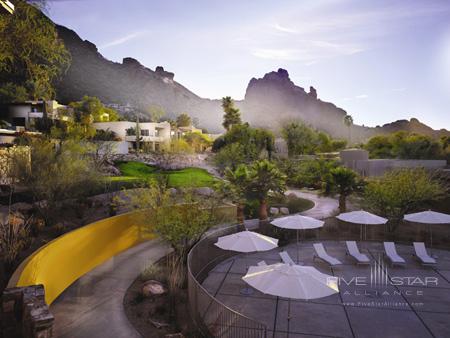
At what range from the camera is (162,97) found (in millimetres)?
162250

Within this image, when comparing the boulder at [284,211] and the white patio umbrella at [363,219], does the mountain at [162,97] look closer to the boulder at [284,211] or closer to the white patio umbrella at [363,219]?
the boulder at [284,211]

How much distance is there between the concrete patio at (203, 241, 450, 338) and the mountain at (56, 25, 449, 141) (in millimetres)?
104758

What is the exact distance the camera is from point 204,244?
14.3 m

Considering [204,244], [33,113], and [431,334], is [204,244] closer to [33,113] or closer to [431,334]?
[431,334]

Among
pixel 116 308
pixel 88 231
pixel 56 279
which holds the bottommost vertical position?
pixel 116 308

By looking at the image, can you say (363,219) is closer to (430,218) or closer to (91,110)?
(430,218)

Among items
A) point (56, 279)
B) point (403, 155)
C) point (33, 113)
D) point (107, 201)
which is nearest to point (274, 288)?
point (56, 279)

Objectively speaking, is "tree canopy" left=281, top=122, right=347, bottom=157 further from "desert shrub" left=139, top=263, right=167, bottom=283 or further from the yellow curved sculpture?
"desert shrub" left=139, top=263, right=167, bottom=283

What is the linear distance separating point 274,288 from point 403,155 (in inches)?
1885

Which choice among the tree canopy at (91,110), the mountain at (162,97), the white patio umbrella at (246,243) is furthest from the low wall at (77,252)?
the mountain at (162,97)

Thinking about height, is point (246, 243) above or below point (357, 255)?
above

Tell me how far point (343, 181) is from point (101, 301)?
16.6 m

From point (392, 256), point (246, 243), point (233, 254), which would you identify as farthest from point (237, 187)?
point (392, 256)

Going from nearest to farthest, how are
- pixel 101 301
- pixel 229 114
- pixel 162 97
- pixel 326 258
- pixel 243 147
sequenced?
pixel 101 301, pixel 326 258, pixel 243 147, pixel 229 114, pixel 162 97
